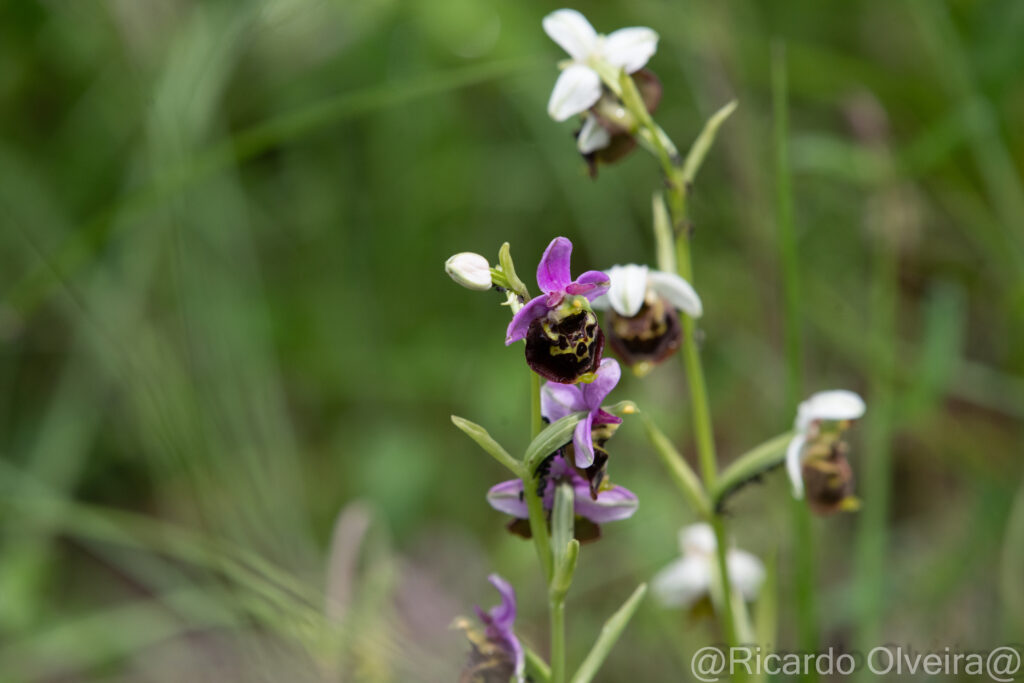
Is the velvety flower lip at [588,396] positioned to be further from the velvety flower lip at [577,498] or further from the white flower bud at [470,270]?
the white flower bud at [470,270]

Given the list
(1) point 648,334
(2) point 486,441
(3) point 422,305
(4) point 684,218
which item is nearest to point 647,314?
(1) point 648,334

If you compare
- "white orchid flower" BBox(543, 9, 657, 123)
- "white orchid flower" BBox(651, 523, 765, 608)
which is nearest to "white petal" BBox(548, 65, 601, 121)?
"white orchid flower" BBox(543, 9, 657, 123)

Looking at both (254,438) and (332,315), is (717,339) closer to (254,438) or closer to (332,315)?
(332,315)

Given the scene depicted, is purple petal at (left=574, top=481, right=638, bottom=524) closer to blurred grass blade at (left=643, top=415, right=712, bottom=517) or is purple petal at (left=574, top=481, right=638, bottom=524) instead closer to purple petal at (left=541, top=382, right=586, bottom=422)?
purple petal at (left=541, top=382, right=586, bottom=422)

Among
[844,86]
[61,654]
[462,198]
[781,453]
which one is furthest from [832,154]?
[61,654]

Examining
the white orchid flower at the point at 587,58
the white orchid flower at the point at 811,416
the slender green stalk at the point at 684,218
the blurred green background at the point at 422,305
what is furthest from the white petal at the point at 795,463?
the white orchid flower at the point at 587,58

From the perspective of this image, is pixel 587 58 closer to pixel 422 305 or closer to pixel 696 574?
pixel 696 574
